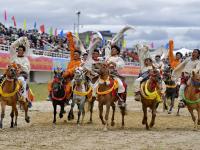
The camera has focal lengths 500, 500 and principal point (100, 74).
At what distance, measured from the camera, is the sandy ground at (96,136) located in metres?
11.9

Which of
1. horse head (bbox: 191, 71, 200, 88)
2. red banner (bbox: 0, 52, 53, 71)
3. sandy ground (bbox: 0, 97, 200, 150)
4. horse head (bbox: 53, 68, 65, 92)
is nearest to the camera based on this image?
sandy ground (bbox: 0, 97, 200, 150)

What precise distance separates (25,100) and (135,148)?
18.0ft

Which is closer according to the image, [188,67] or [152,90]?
[152,90]

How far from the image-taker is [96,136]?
45.0ft

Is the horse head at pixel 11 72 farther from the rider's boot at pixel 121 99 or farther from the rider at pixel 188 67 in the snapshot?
the rider at pixel 188 67

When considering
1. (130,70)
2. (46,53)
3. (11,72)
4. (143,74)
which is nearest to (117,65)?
(143,74)

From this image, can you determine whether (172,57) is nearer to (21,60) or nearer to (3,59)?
(21,60)

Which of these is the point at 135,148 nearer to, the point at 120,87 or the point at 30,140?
the point at 30,140

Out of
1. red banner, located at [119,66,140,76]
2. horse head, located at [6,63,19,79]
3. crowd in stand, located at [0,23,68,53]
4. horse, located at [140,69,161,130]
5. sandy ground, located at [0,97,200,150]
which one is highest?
crowd in stand, located at [0,23,68,53]

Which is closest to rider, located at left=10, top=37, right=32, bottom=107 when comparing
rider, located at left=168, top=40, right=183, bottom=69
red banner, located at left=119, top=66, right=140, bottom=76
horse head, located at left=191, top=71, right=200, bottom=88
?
horse head, located at left=191, top=71, right=200, bottom=88

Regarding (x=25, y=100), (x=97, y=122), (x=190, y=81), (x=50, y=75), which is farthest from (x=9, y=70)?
(x=50, y=75)

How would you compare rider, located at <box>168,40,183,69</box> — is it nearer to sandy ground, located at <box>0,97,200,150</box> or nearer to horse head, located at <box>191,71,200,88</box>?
sandy ground, located at <box>0,97,200,150</box>

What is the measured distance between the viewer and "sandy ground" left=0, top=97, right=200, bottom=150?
39.2 feet

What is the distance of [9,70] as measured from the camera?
49.4 feet
